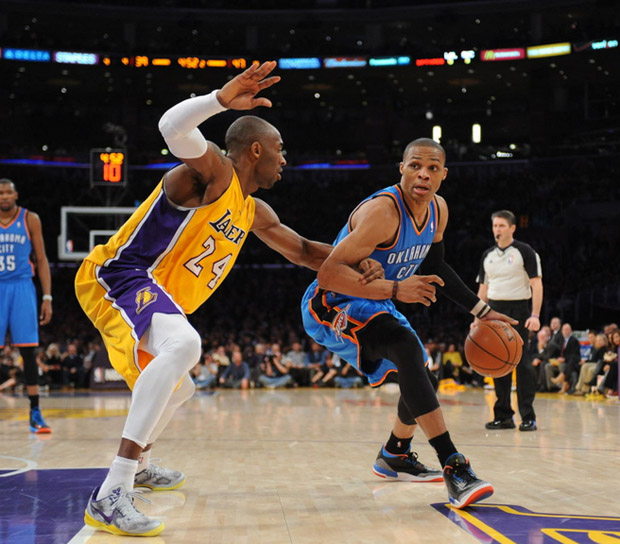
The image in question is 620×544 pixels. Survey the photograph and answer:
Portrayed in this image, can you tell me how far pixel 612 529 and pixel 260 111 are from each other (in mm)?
27757

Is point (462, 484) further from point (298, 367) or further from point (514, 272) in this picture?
point (298, 367)

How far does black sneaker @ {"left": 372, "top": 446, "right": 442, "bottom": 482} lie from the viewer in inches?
167

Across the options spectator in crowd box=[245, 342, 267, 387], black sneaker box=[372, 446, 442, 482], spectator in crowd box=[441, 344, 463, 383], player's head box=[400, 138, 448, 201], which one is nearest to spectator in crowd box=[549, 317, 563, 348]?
spectator in crowd box=[441, 344, 463, 383]

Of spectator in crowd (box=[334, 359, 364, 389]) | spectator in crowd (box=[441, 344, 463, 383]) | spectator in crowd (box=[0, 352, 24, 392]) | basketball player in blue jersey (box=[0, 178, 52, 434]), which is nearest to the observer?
basketball player in blue jersey (box=[0, 178, 52, 434])

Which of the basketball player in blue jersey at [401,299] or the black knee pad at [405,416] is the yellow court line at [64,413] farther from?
the black knee pad at [405,416]

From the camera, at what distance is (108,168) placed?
14414mm

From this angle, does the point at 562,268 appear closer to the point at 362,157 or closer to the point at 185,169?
the point at 362,157

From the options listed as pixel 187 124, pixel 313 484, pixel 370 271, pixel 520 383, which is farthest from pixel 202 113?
pixel 520 383

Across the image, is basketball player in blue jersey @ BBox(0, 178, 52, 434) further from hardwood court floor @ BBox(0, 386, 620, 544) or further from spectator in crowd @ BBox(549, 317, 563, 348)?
spectator in crowd @ BBox(549, 317, 563, 348)

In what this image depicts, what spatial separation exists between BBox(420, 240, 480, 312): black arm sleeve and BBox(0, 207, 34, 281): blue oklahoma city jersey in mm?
3850

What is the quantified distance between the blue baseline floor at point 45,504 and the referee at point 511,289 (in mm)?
3876

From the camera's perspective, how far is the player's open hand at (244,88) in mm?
3129

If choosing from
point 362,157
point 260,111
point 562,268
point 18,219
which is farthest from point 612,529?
point 260,111

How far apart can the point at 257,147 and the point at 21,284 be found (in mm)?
3869
